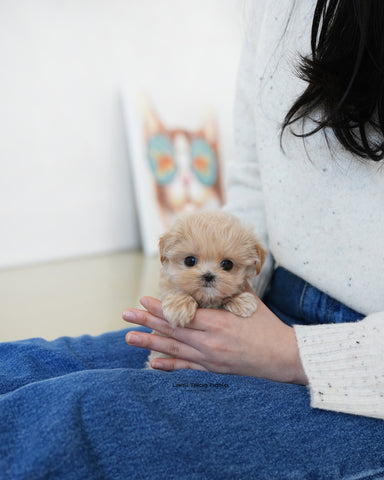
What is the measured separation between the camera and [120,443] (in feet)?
1.84

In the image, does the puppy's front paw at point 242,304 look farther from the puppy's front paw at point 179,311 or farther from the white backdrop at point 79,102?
the white backdrop at point 79,102

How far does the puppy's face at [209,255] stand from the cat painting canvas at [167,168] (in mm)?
2651

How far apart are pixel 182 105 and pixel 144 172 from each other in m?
0.74

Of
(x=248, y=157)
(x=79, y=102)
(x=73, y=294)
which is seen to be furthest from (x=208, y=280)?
(x=79, y=102)

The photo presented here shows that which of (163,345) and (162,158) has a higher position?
(163,345)

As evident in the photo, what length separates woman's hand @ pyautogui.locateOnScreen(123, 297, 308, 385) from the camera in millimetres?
769

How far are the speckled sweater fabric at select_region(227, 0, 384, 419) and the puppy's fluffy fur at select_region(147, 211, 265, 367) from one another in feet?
0.26

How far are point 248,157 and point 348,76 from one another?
38 cm

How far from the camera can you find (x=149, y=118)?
12.0 feet

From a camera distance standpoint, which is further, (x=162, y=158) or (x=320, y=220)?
(x=162, y=158)

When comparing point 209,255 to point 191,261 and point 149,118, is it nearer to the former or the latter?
point 191,261

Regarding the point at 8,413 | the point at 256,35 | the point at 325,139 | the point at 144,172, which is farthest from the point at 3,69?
the point at 8,413

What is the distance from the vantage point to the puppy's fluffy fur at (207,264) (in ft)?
2.85

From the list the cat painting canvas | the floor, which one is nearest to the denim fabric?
the floor
